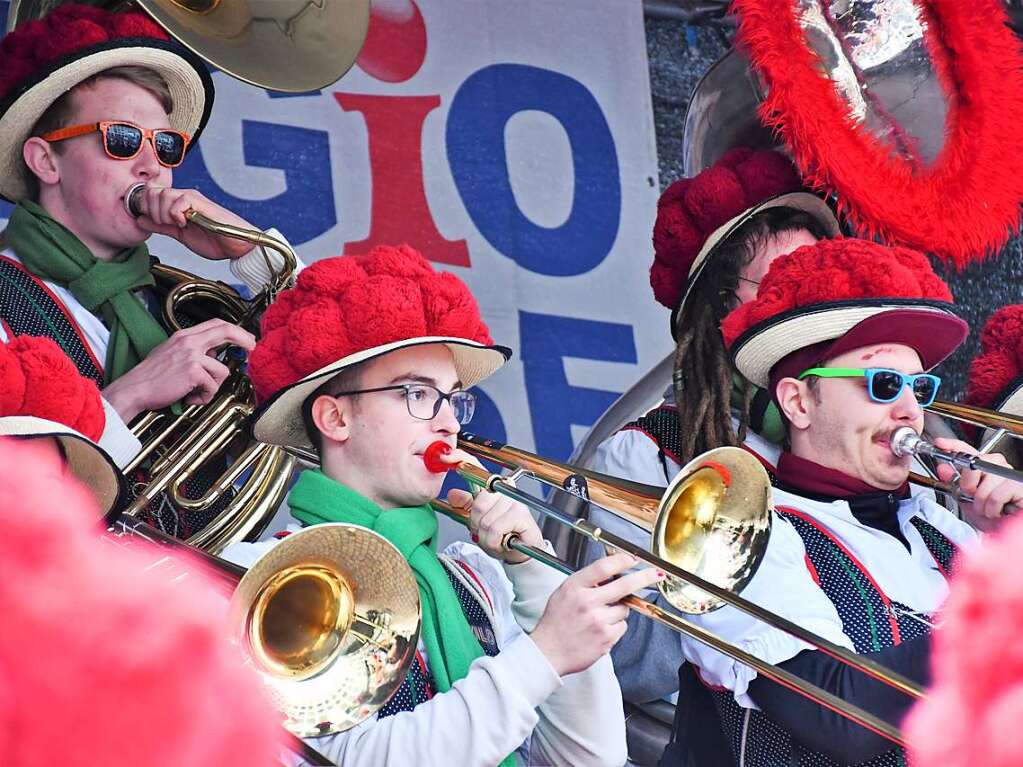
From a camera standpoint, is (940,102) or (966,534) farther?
(940,102)

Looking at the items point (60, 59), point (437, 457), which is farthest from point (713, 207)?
point (60, 59)

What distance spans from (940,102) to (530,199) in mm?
1159

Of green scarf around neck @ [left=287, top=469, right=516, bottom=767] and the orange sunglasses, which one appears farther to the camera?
the orange sunglasses

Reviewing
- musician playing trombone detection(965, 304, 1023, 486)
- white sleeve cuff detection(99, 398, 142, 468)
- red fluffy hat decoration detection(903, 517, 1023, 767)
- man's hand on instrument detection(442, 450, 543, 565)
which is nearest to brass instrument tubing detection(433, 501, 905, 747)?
man's hand on instrument detection(442, 450, 543, 565)

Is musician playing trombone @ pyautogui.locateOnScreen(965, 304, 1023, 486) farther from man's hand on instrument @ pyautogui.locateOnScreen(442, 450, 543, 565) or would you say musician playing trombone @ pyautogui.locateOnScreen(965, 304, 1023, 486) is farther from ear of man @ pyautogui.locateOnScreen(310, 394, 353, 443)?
ear of man @ pyautogui.locateOnScreen(310, 394, 353, 443)

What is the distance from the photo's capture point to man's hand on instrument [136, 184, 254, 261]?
304 cm

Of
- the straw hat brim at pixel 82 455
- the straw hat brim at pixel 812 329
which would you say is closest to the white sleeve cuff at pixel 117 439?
the straw hat brim at pixel 82 455

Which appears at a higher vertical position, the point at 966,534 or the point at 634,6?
the point at 634,6

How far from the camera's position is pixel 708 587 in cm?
214

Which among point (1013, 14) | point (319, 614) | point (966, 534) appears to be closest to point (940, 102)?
point (1013, 14)

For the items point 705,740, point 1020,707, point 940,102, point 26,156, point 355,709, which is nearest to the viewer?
point 1020,707

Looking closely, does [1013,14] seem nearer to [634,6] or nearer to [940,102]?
[940,102]

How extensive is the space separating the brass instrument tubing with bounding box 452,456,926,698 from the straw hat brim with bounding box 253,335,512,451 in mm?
194

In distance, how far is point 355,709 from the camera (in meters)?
2.00
